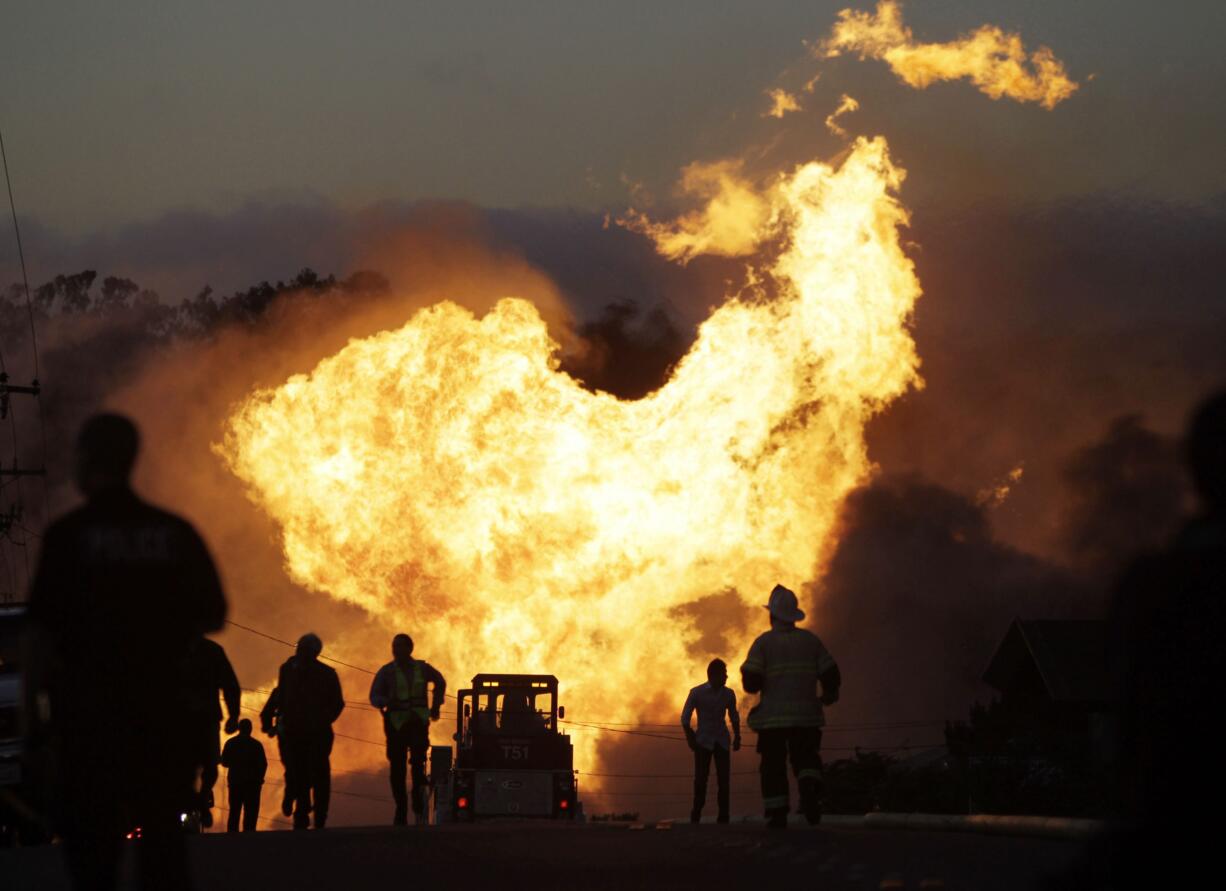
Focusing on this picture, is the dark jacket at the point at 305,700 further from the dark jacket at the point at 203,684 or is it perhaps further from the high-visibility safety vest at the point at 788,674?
the dark jacket at the point at 203,684

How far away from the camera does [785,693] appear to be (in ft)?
58.9

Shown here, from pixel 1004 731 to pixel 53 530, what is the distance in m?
55.9

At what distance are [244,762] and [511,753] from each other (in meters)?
13.3

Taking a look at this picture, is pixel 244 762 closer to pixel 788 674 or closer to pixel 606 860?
pixel 788 674

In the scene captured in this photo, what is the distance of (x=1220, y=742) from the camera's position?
469 centimetres

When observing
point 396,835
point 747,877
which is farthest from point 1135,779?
point 396,835

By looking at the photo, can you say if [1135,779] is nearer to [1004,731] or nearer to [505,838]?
[505,838]

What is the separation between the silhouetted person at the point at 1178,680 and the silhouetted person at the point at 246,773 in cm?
2178

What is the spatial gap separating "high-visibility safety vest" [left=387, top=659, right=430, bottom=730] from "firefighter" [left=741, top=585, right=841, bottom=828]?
524 centimetres

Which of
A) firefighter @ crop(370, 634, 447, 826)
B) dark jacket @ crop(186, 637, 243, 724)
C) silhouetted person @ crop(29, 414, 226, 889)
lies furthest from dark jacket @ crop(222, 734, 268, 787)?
silhouetted person @ crop(29, 414, 226, 889)

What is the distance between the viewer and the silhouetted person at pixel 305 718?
20547mm

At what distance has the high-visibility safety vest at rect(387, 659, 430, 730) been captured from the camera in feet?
72.4

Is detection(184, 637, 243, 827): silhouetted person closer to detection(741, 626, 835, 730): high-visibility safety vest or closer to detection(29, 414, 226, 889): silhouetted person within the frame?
detection(29, 414, 226, 889): silhouetted person

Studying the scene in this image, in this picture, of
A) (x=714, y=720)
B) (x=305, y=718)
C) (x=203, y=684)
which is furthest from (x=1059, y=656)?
(x=203, y=684)
